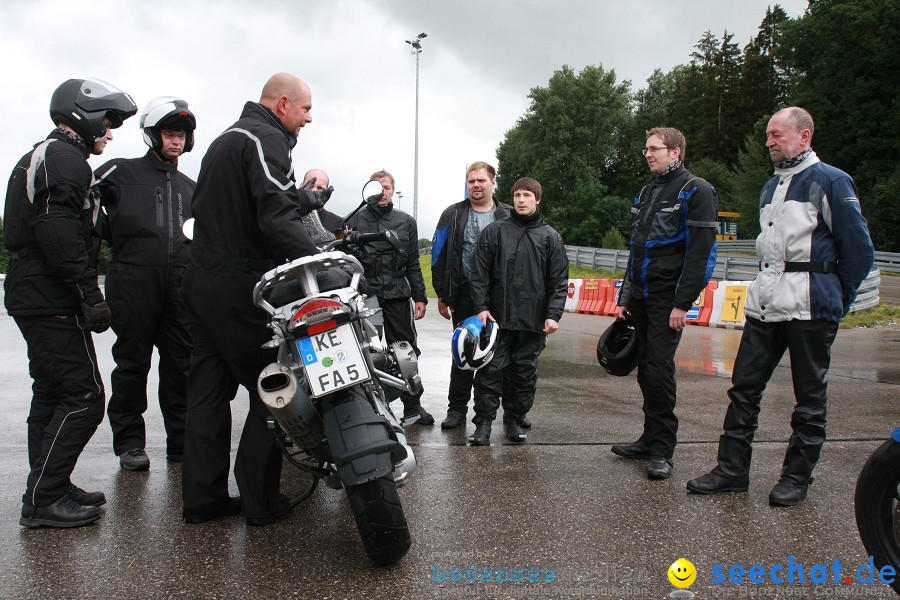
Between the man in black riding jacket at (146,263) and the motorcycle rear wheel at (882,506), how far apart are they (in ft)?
12.4

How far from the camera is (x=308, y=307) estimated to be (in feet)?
11.2

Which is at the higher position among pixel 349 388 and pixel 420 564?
pixel 349 388

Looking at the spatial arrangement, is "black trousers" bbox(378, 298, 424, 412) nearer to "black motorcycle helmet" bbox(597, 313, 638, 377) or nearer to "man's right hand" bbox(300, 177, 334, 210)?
"black motorcycle helmet" bbox(597, 313, 638, 377)

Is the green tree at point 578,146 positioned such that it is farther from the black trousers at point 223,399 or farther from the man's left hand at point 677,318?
the black trousers at point 223,399

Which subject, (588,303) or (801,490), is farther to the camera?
(588,303)

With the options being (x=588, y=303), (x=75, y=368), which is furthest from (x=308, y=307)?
(x=588, y=303)

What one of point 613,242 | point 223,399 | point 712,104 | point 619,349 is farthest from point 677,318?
point 712,104

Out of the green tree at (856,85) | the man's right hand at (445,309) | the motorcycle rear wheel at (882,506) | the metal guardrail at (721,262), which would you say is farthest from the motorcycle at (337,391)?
the green tree at (856,85)

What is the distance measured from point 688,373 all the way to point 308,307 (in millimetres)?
6367

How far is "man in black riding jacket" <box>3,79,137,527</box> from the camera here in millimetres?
3877

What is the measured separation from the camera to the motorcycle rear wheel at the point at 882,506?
3.03 metres

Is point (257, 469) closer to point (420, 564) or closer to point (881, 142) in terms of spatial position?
point (420, 564)

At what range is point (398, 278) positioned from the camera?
6336 mm

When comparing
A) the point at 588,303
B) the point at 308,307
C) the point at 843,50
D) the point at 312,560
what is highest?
the point at 843,50
